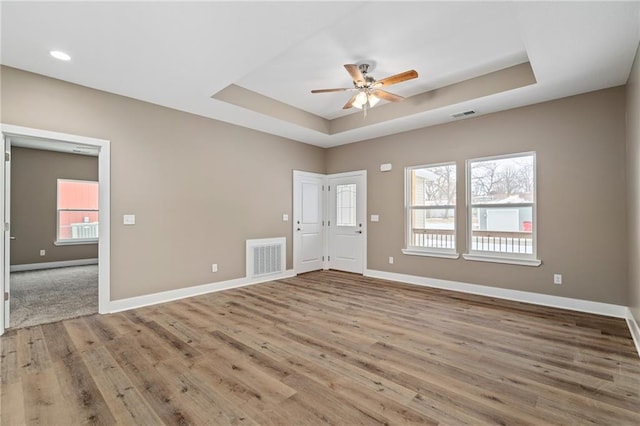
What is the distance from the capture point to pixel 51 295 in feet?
15.3

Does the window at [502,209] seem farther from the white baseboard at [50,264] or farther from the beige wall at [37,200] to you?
the beige wall at [37,200]

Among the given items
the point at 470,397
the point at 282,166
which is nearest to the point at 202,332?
the point at 470,397

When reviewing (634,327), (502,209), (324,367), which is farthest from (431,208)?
(324,367)

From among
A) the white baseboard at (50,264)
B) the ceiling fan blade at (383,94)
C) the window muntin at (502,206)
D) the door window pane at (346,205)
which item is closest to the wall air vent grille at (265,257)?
the door window pane at (346,205)

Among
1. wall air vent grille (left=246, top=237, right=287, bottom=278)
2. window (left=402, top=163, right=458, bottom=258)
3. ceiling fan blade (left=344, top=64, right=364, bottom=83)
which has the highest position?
ceiling fan blade (left=344, top=64, right=364, bottom=83)

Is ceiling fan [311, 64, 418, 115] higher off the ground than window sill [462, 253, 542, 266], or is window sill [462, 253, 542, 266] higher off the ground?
ceiling fan [311, 64, 418, 115]

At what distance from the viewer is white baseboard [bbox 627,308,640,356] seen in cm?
278

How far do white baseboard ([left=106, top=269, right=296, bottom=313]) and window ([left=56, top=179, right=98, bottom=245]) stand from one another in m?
5.10

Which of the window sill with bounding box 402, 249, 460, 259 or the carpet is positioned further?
the window sill with bounding box 402, 249, 460, 259

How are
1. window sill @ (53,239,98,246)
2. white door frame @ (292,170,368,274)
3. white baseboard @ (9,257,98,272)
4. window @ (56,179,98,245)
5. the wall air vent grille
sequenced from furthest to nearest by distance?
window @ (56,179,98,245) → window sill @ (53,239,98,246) → white baseboard @ (9,257,98,272) → white door frame @ (292,170,368,274) → the wall air vent grille

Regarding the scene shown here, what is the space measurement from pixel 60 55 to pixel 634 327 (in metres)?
6.29

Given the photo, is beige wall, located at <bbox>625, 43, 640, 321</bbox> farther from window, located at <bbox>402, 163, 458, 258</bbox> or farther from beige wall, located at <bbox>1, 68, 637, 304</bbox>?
window, located at <bbox>402, 163, 458, 258</bbox>

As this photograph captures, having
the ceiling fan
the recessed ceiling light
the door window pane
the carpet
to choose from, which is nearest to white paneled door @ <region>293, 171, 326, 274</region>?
the door window pane

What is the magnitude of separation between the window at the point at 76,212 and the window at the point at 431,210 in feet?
25.9
